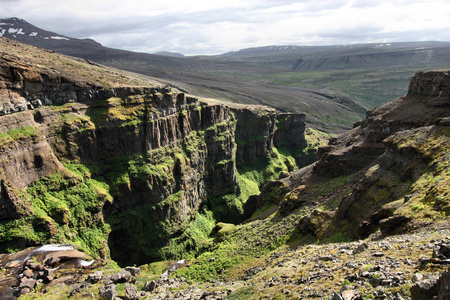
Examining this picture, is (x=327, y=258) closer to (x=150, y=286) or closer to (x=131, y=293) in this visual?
(x=150, y=286)

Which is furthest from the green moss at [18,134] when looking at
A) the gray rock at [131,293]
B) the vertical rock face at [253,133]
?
the vertical rock face at [253,133]

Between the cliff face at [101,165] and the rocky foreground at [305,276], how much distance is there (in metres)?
8.36

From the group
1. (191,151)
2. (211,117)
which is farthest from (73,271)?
(211,117)

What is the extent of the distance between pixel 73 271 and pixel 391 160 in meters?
39.1

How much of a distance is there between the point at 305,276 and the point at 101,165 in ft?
138

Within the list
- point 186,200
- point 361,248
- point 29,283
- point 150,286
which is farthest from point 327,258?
point 186,200

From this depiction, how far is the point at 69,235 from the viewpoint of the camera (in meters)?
43.0

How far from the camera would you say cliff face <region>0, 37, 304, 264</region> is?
135ft

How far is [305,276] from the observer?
2144cm

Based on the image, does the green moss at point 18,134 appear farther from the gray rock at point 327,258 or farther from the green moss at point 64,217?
the gray rock at point 327,258

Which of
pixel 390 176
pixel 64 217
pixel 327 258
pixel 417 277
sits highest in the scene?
pixel 417 277

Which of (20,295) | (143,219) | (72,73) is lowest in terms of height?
(143,219)

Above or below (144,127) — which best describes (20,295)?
below

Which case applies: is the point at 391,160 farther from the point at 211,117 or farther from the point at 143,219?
the point at 211,117
